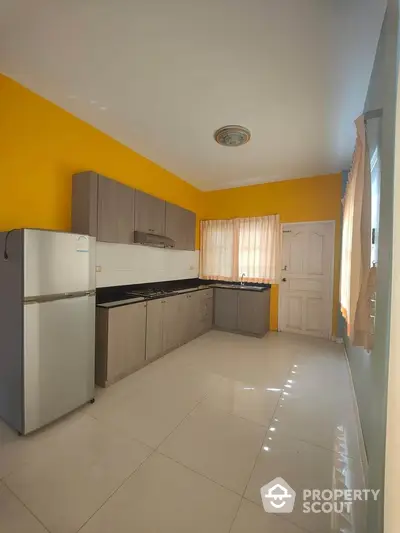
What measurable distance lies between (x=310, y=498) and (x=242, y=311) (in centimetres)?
291

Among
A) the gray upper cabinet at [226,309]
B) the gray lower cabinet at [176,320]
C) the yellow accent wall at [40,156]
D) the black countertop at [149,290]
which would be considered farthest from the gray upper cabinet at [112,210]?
the gray upper cabinet at [226,309]

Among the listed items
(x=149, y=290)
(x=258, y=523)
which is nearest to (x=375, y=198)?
(x=258, y=523)

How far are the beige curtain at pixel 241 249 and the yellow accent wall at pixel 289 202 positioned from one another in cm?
21

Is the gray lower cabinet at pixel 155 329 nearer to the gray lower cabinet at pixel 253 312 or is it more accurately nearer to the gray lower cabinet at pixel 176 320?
the gray lower cabinet at pixel 176 320

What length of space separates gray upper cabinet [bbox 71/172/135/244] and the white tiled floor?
1622 mm

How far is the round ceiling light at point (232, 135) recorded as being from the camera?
2.59 m

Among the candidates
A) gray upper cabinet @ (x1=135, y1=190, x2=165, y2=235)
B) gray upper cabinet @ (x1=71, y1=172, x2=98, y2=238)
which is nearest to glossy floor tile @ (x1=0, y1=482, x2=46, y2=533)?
gray upper cabinet @ (x1=71, y1=172, x2=98, y2=238)

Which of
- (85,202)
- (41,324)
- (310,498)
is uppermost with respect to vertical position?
(85,202)

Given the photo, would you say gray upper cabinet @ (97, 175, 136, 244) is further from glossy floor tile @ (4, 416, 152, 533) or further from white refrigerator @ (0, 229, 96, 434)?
glossy floor tile @ (4, 416, 152, 533)

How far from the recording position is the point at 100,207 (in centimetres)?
245

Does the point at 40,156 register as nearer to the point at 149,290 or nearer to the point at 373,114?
the point at 149,290

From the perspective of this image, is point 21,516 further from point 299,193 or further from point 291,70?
point 299,193

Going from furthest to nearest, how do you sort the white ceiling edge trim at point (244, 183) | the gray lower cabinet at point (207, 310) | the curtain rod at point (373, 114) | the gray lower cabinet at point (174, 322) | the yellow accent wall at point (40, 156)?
the gray lower cabinet at point (207, 310) → the white ceiling edge trim at point (244, 183) → the gray lower cabinet at point (174, 322) → the yellow accent wall at point (40, 156) → the curtain rod at point (373, 114)

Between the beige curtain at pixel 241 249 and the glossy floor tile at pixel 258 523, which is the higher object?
the beige curtain at pixel 241 249
